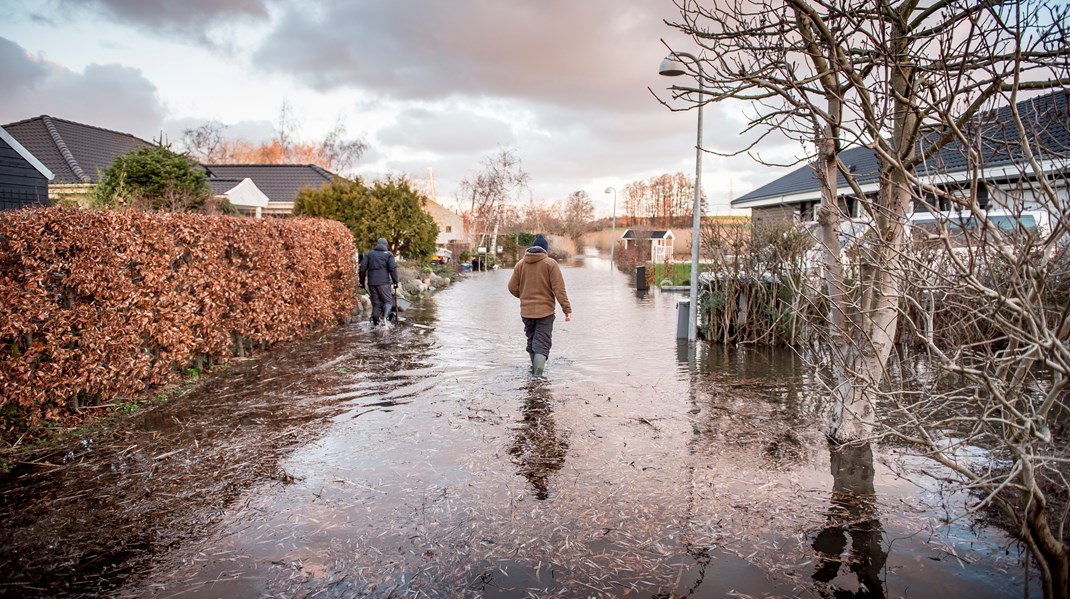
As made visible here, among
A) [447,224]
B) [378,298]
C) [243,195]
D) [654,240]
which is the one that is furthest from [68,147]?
[447,224]

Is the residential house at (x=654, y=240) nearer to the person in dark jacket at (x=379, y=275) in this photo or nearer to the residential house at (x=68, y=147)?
the person in dark jacket at (x=379, y=275)

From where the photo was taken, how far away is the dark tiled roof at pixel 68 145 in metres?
23.3

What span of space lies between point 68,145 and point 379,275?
19.8 m

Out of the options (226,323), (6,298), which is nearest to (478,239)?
(226,323)

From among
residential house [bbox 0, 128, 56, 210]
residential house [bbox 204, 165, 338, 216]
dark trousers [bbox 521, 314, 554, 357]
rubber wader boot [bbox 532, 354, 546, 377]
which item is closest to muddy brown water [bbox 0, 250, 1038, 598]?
rubber wader boot [bbox 532, 354, 546, 377]

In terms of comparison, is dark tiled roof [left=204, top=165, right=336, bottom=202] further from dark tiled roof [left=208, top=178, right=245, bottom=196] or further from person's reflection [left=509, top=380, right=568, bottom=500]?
person's reflection [left=509, top=380, right=568, bottom=500]

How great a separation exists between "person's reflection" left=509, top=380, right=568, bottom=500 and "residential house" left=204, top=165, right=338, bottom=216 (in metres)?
25.4

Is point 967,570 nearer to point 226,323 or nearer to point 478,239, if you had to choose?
point 226,323

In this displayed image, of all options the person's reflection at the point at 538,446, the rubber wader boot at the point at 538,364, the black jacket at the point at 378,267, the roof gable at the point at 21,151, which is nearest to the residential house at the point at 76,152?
the roof gable at the point at 21,151

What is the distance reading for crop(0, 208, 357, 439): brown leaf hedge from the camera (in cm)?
544

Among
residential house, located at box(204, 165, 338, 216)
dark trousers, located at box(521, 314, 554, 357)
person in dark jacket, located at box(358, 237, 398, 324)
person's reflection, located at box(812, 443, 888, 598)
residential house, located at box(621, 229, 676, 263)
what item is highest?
residential house, located at box(204, 165, 338, 216)

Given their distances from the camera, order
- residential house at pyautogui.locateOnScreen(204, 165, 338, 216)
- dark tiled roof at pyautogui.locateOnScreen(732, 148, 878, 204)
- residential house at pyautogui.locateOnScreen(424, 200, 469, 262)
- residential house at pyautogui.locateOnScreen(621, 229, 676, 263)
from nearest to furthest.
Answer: dark tiled roof at pyautogui.locateOnScreen(732, 148, 878, 204) < residential house at pyautogui.locateOnScreen(204, 165, 338, 216) < residential house at pyautogui.locateOnScreen(621, 229, 676, 263) < residential house at pyautogui.locateOnScreen(424, 200, 469, 262)

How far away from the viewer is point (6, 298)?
207 inches

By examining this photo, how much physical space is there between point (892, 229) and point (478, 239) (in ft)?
163
